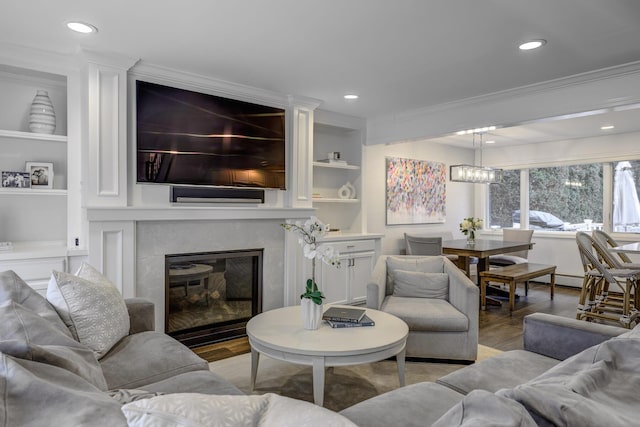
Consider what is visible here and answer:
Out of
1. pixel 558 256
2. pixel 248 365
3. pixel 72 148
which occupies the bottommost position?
pixel 248 365

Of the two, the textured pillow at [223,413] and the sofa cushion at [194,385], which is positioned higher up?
the textured pillow at [223,413]

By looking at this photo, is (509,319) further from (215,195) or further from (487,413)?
(487,413)

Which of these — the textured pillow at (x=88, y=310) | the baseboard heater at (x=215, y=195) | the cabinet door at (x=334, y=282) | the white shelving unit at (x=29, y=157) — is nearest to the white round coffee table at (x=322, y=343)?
the textured pillow at (x=88, y=310)

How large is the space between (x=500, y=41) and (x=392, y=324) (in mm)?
2034

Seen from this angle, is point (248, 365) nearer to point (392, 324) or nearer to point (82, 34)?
point (392, 324)

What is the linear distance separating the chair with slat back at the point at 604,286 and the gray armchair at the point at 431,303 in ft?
6.08

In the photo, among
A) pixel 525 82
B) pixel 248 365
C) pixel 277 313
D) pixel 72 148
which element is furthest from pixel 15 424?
pixel 525 82

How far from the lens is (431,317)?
3047 mm

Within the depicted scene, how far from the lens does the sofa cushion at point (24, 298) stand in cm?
170

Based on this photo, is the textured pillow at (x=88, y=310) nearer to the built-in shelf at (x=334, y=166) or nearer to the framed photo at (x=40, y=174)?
the framed photo at (x=40, y=174)

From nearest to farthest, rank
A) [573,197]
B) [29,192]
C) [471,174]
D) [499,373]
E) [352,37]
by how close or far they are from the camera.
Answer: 1. [499,373]
2. [352,37]
3. [29,192]
4. [471,174]
5. [573,197]

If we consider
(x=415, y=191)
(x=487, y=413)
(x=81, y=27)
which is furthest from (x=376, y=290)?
(x=415, y=191)

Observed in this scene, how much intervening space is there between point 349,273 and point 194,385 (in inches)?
119

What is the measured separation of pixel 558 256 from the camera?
6645 mm
